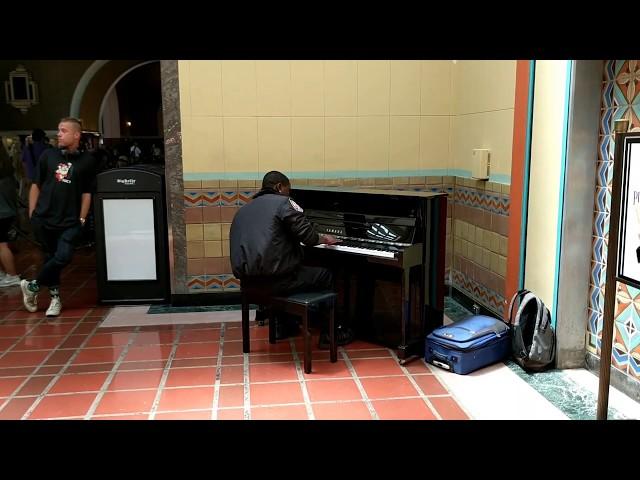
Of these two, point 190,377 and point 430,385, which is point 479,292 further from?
point 190,377

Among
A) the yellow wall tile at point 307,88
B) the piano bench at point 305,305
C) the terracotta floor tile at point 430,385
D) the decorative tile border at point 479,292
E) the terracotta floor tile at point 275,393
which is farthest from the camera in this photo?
the yellow wall tile at point 307,88

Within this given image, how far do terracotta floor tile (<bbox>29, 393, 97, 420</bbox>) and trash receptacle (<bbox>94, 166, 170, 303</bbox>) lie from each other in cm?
222

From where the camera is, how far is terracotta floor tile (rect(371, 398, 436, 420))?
3.62 metres

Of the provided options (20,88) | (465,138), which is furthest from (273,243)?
(20,88)

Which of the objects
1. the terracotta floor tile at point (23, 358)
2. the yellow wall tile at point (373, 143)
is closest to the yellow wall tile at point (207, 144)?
the yellow wall tile at point (373, 143)

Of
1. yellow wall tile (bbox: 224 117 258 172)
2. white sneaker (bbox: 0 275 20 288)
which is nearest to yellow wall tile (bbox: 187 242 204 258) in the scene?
yellow wall tile (bbox: 224 117 258 172)

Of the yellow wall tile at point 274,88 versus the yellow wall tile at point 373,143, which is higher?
the yellow wall tile at point 274,88

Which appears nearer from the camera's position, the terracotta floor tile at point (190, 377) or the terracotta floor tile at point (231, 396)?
the terracotta floor tile at point (231, 396)

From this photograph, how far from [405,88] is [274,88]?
1.30 metres

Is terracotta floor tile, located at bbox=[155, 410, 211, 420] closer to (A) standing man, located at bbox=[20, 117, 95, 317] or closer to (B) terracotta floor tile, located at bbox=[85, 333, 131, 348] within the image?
(B) terracotta floor tile, located at bbox=[85, 333, 131, 348]

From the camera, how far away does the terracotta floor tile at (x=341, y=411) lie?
3617 millimetres

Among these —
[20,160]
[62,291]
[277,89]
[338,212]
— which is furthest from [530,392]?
[20,160]

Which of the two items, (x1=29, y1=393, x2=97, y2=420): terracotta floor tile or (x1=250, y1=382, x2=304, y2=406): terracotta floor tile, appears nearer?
(x1=29, y1=393, x2=97, y2=420): terracotta floor tile

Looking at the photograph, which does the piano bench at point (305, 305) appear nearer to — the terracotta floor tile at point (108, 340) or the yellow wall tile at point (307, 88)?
the terracotta floor tile at point (108, 340)
